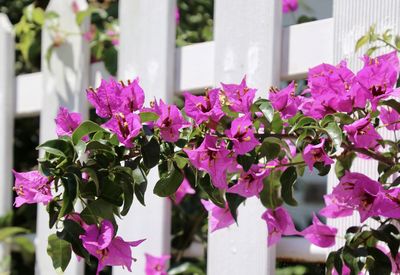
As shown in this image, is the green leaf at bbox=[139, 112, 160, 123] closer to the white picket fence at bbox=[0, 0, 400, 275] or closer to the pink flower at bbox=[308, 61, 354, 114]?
the pink flower at bbox=[308, 61, 354, 114]

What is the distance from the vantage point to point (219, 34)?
1.52 m

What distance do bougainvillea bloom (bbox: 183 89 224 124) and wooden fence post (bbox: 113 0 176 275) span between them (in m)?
0.66

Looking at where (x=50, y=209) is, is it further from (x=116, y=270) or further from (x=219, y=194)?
(x=116, y=270)

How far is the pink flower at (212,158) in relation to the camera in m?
0.91

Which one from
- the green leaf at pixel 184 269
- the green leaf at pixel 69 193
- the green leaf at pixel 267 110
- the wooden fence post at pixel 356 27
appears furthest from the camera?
the green leaf at pixel 184 269

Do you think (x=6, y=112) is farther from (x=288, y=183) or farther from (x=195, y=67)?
(x=288, y=183)

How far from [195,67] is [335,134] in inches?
28.7

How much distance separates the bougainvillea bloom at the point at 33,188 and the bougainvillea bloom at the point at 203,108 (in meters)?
0.18

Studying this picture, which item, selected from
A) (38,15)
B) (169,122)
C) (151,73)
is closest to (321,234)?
(169,122)

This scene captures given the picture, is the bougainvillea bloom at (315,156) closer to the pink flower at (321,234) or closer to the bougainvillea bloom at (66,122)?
the pink flower at (321,234)

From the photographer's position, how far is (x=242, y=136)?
92cm

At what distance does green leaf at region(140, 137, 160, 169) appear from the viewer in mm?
926

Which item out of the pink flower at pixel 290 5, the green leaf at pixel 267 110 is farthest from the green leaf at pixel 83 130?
the pink flower at pixel 290 5

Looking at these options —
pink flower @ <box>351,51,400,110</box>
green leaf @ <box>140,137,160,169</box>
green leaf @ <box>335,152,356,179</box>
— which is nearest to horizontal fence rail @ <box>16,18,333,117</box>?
green leaf @ <box>335,152,356,179</box>
